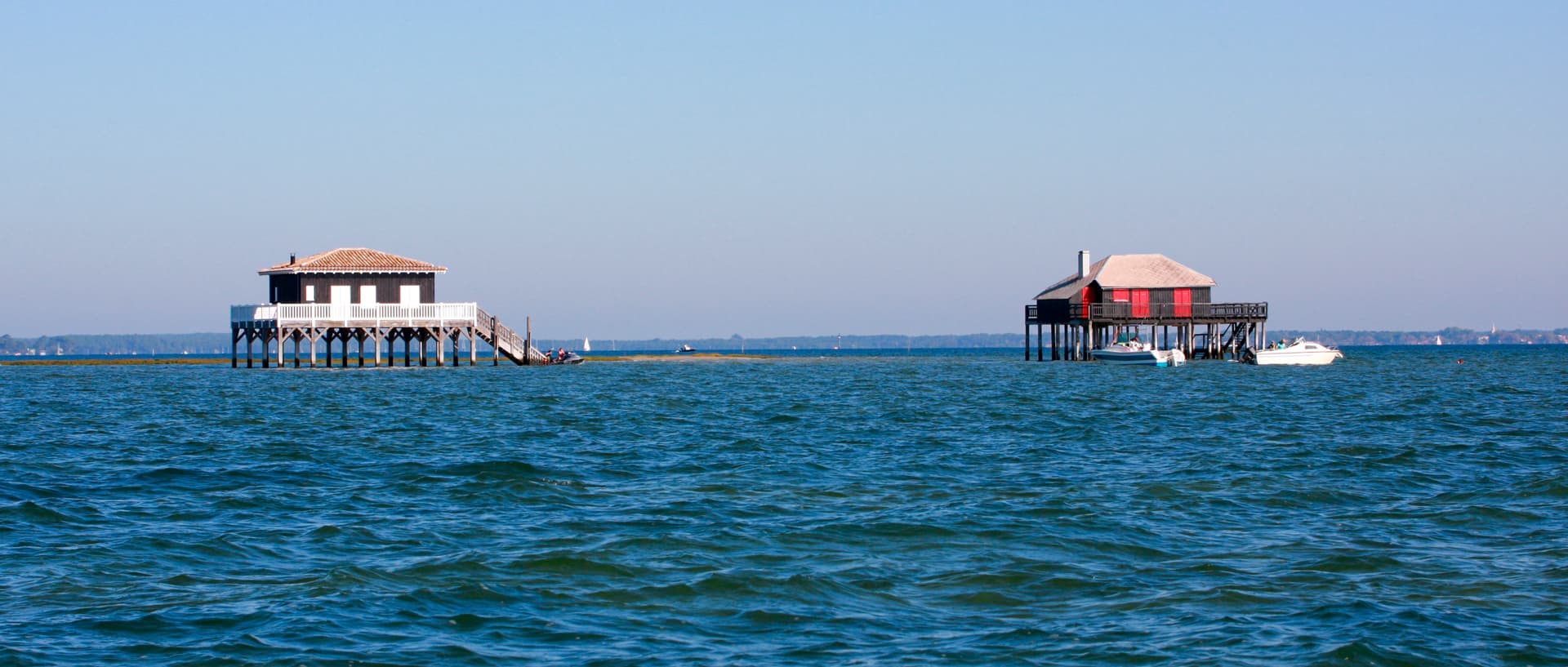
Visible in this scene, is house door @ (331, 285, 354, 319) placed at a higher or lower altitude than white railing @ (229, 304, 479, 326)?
higher

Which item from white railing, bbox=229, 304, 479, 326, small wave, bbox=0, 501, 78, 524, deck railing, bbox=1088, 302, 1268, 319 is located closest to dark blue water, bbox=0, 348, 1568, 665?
small wave, bbox=0, 501, 78, 524

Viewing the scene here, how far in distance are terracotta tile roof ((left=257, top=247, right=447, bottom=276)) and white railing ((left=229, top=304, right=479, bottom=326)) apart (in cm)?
161

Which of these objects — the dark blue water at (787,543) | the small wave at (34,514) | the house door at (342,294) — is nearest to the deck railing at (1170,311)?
the house door at (342,294)

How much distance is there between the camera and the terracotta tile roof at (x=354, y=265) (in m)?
67.9

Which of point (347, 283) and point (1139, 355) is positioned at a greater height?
point (347, 283)

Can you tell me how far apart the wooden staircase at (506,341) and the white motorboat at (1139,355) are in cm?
3337

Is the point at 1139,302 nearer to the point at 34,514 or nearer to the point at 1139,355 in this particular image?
the point at 1139,355

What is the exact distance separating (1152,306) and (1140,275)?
213cm

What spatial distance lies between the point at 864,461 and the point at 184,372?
205 feet

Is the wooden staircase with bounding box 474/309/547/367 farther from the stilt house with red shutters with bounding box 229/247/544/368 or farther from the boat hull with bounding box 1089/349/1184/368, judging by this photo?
the boat hull with bounding box 1089/349/1184/368

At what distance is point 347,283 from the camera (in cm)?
6838

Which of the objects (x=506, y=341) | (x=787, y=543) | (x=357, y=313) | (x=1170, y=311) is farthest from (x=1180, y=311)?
(x=787, y=543)

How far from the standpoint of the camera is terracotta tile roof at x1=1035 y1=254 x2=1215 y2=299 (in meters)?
86.2

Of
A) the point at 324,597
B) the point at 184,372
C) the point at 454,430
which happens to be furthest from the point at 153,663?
the point at 184,372
